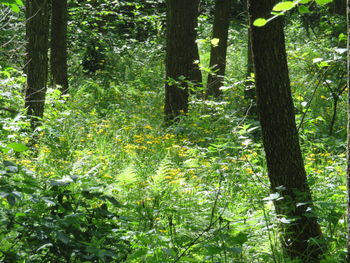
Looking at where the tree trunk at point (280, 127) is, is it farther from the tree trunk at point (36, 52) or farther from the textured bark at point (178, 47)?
the textured bark at point (178, 47)

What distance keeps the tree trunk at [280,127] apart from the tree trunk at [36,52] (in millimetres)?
4792

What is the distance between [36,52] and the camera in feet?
25.2

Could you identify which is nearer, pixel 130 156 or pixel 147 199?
pixel 147 199

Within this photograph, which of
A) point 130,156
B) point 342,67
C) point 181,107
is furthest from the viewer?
point 181,107

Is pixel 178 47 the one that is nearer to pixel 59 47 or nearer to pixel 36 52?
pixel 36 52

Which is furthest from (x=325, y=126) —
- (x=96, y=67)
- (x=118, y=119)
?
(x=96, y=67)

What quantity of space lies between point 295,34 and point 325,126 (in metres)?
9.08

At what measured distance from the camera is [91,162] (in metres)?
5.50

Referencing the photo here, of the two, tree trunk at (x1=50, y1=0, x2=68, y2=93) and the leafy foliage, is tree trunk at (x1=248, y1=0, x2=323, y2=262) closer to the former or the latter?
the leafy foliage

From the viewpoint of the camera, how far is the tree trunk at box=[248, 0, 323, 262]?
10.9 ft

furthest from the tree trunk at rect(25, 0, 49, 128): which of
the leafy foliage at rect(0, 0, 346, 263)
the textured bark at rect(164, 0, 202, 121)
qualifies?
the textured bark at rect(164, 0, 202, 121)

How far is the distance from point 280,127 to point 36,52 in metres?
5.39

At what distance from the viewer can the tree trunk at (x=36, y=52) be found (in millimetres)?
7438

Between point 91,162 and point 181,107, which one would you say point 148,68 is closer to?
point 181,107
